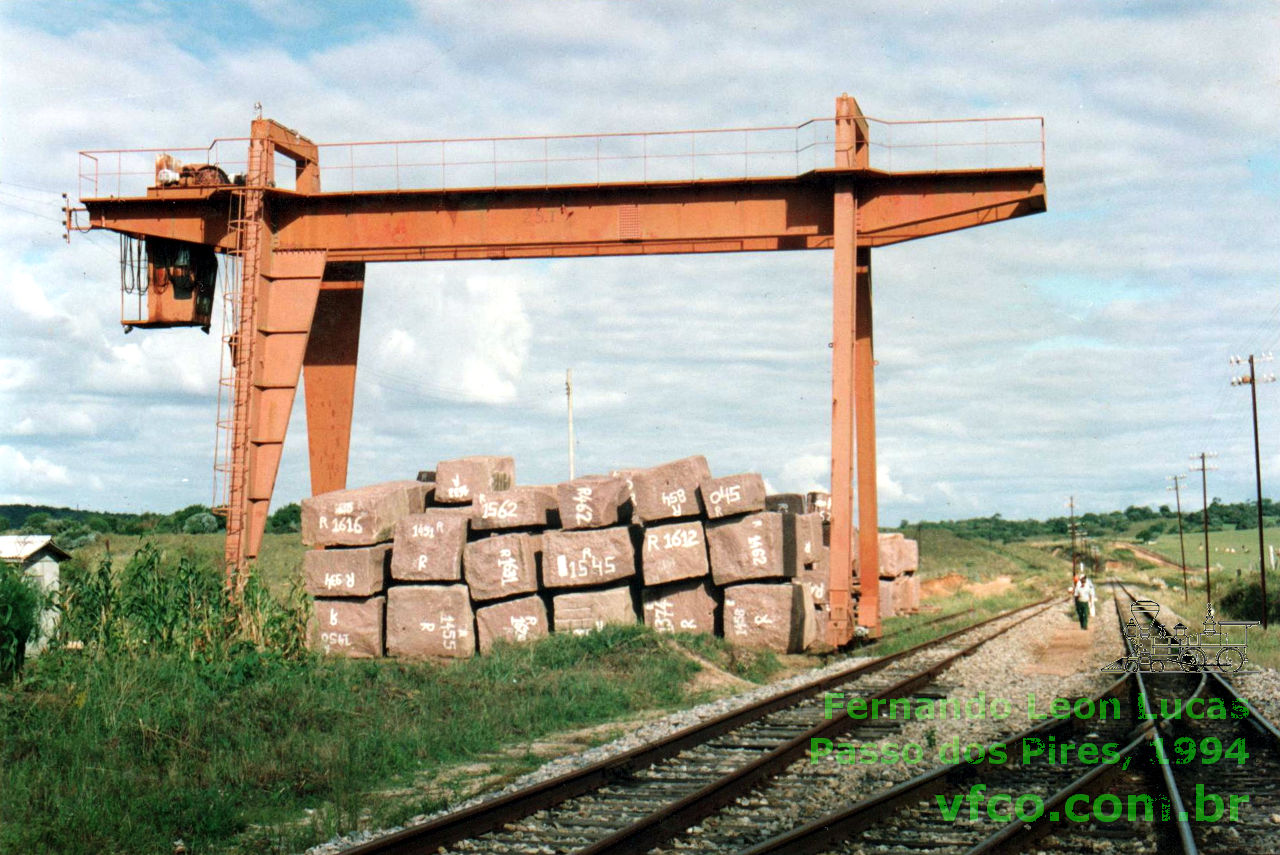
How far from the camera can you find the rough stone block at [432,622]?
1675cm

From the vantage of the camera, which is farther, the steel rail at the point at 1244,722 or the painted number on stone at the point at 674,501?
the painted number on stone at the point at 674,501

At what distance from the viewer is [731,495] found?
1703 centimetres

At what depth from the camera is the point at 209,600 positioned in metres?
13.5

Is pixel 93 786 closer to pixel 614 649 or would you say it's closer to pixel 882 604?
pixel 614 649

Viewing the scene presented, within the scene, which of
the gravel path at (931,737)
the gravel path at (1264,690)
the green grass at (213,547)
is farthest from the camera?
the green grass at (213,547)

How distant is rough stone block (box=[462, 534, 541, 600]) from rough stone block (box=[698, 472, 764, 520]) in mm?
2677

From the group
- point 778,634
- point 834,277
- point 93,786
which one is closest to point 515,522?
point 778,634

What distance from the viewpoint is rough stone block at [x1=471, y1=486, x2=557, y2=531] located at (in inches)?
669

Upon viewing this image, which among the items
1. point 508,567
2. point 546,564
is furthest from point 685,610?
point 508,567

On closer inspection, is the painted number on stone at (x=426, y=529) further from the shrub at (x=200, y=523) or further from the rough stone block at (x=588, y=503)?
the shrub at (x=200, y=523)

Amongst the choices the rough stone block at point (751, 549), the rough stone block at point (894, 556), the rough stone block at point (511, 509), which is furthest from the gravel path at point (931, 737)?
the rough stone block at point (894, 556)

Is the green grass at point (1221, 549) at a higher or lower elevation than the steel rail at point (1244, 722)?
lower

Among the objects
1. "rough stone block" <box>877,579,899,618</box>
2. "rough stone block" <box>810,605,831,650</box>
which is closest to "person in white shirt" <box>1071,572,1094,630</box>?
"rough stone block" <box>877,579,899,618</box>

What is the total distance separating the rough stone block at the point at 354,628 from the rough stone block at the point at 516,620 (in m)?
1.54
